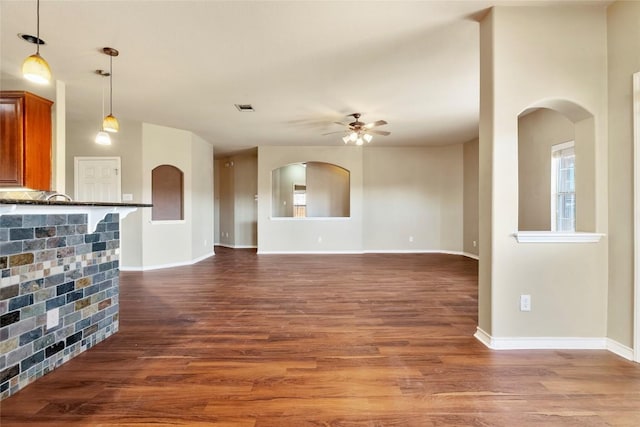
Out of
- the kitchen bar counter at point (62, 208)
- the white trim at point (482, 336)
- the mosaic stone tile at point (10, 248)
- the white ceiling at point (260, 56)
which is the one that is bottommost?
the white trim at point (482, 336)

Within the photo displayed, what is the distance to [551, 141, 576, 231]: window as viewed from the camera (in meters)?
4.07

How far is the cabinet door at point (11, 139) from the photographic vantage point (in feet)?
11.2

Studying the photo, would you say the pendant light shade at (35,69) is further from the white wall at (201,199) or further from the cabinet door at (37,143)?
the white wall at (201,199)

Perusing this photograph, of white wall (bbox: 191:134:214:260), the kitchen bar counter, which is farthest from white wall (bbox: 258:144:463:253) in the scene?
the kitchen bar counter

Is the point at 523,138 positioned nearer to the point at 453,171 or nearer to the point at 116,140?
the point at 453,171

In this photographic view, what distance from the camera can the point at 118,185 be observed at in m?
5.44

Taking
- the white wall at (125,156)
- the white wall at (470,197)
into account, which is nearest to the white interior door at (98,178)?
the white wall at (125,156)

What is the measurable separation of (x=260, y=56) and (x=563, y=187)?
4.41 m

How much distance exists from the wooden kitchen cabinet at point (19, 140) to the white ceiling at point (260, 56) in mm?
270

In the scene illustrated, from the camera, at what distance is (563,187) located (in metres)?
4.23

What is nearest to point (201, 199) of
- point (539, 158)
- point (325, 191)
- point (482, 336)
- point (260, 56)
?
point (325, 191)

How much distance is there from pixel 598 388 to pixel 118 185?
668 cm

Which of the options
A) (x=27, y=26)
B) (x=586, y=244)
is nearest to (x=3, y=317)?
(x=27, y=26)

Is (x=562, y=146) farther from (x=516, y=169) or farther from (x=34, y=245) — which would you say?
(x=34, y=245)
